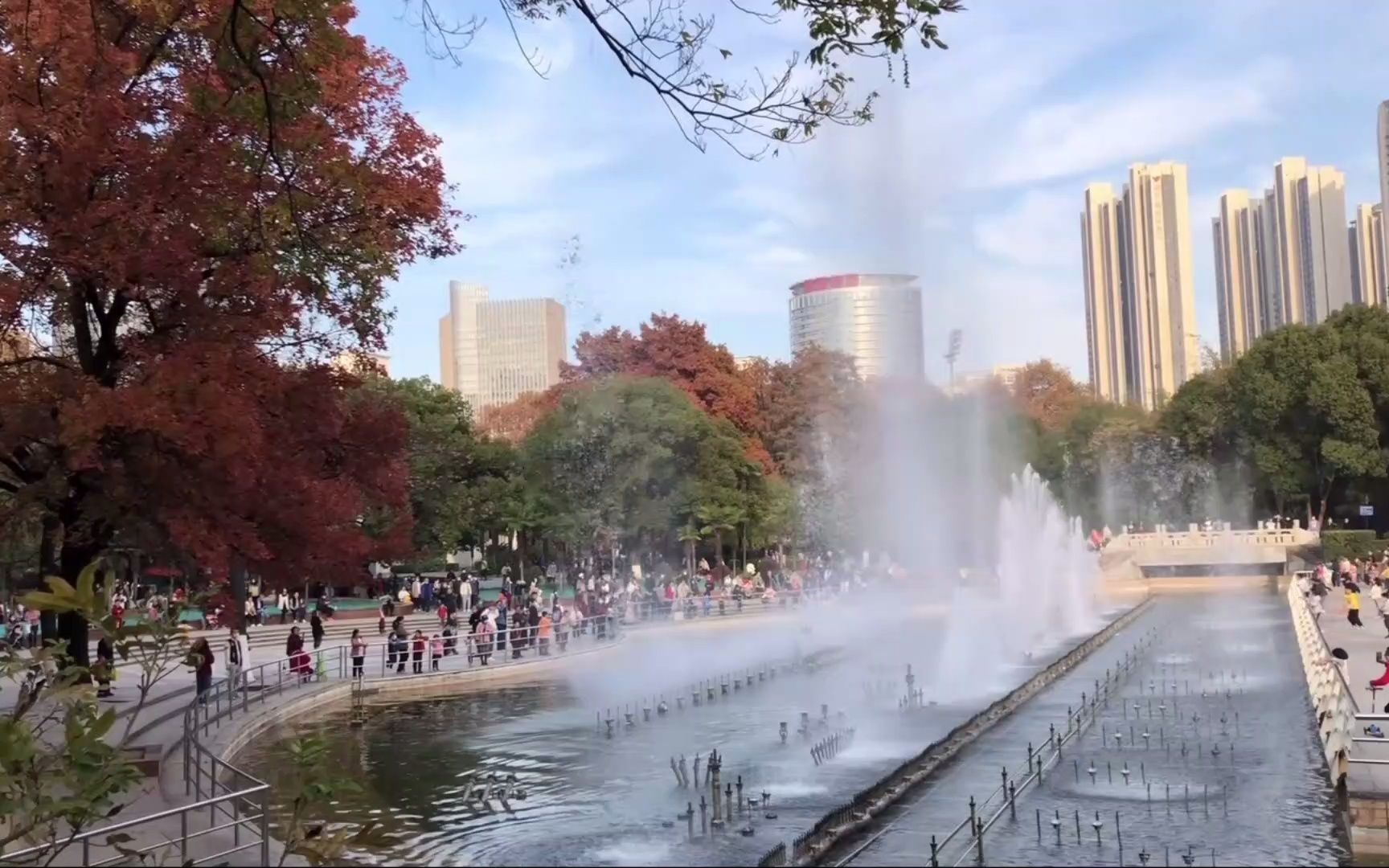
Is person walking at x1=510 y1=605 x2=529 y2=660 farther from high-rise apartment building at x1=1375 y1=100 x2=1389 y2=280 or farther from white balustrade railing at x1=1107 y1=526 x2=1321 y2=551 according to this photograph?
high-rise apartment building at x1=1375 y1=100 x2=1389 y2=280

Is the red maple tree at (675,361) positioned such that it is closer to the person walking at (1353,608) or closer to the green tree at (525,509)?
the green tree at (525,509)

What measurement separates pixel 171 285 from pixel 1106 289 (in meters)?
157

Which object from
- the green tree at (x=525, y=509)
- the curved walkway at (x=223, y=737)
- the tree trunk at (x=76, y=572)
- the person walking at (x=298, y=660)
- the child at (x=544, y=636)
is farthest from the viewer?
the green tree at (x=525, y=509)

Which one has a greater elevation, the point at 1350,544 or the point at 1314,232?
the point at 1314,232

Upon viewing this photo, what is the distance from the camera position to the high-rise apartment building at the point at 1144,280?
479ft

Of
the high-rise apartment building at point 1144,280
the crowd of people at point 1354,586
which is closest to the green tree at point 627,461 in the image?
the crowd of people at point 1354,586

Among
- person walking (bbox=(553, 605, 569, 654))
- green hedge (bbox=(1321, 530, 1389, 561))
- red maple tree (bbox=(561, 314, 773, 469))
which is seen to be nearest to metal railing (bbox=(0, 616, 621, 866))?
person walking (bbox=(553, 605, 569, 654))

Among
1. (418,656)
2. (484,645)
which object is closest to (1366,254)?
(484,645)

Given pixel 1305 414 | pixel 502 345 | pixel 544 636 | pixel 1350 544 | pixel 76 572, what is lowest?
pixel 544 636

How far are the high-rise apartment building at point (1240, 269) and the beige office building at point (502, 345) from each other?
7786 centimetres

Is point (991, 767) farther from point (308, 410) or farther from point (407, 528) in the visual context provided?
point (308, 410)

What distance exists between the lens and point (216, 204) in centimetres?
1426

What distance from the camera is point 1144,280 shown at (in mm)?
152000

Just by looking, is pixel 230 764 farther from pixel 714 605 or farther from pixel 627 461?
pixel 627 461
